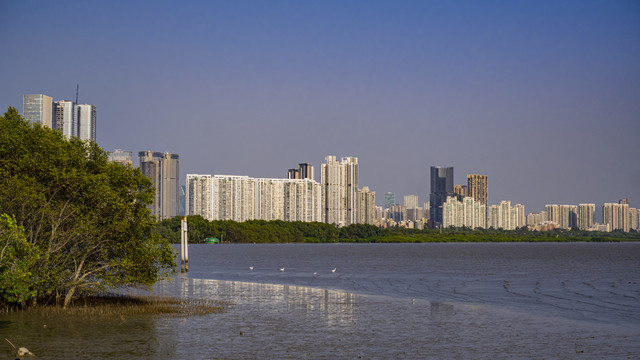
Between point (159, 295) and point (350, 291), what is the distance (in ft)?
52.4

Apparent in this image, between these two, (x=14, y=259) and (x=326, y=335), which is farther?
(x=14, y=259)

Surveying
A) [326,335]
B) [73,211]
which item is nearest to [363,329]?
[326,335]

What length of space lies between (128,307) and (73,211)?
640cm

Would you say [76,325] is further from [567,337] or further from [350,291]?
[350,291]

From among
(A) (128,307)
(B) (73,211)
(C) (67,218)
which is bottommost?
(A) (128,307)

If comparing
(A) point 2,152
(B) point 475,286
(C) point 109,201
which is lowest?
(B) point 475,286

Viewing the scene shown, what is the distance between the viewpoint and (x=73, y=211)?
35250 millimetres

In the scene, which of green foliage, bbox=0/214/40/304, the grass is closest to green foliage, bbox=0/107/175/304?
green foliage, bbox=0/214/40/304

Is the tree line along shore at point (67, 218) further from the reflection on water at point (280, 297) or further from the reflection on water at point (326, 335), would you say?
the reflection on water at point (280, 297)

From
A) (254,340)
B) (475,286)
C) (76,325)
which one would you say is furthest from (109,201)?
(475,286)

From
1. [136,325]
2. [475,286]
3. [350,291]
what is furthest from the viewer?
[475,286]

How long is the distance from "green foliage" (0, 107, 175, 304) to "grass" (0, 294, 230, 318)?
1.07m

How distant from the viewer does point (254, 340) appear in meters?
28.6

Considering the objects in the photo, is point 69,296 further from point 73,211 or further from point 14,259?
point 14,259
